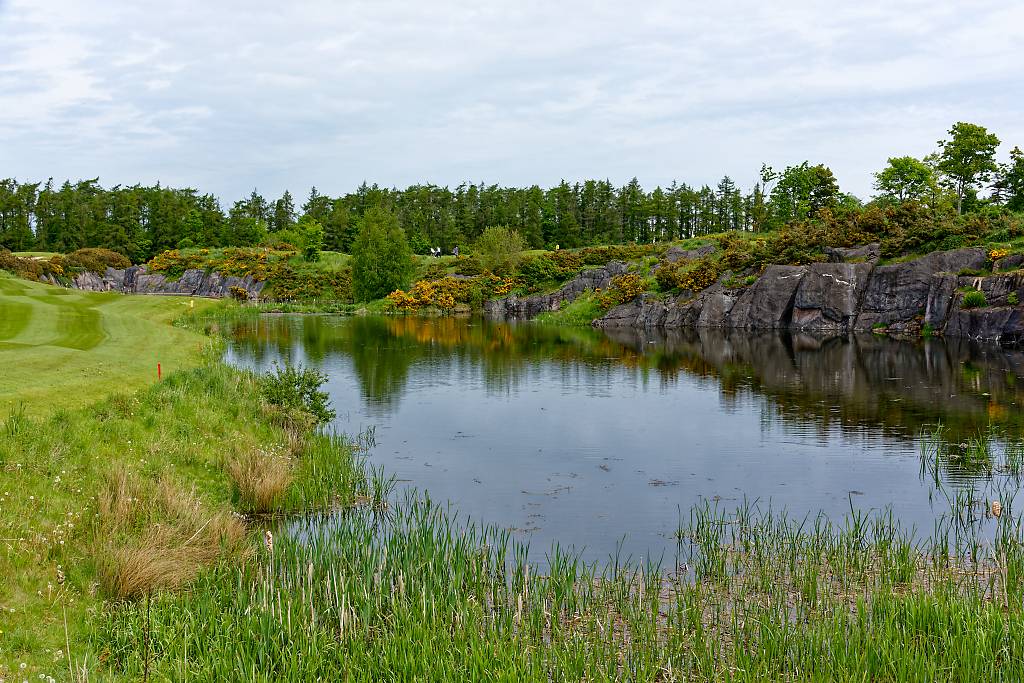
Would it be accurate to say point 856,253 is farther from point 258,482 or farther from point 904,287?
point 258,482

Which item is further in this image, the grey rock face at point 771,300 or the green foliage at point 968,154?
the green foliage at point 968,154

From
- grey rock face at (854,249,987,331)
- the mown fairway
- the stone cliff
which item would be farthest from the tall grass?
grey rock face at (854,249,987,331)

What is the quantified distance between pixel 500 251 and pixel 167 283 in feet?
195

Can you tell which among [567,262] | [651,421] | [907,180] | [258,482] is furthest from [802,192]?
[258,482]

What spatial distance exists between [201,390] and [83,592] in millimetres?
14364

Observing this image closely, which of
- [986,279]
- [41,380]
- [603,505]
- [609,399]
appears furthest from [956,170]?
[41,380]


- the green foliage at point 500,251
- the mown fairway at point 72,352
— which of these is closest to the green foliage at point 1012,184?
the green foliage at point 500,251

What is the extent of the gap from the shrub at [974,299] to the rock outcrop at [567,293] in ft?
138

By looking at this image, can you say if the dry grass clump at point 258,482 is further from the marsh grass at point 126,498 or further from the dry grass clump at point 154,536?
the dry grass clump at point 154,536

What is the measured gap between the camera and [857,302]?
69250mm

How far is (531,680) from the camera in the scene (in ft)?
29.7

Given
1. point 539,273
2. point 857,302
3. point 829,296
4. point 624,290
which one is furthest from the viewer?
point 539,273

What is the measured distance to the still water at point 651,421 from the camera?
18.8m

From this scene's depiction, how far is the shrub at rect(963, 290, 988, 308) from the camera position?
185ft
